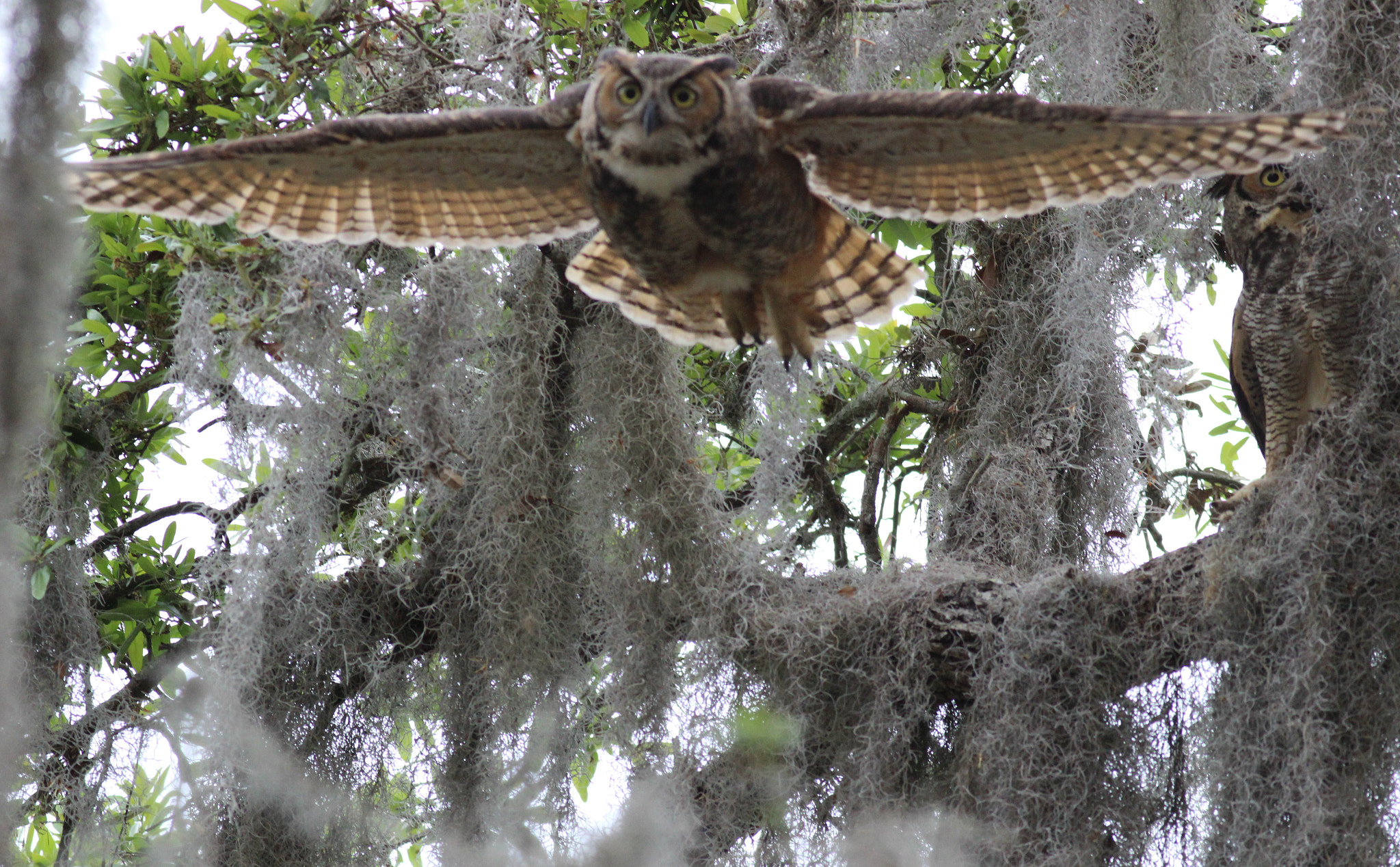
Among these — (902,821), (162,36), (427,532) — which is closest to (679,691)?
(902,821)

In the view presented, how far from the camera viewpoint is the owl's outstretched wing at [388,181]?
10.2ft

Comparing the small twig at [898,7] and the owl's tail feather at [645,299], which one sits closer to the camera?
the owl's tail feather at [645,299]

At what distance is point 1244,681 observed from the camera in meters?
2.71

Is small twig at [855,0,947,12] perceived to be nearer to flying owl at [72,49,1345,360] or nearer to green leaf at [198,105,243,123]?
flying owl at [72,49,1345,360]

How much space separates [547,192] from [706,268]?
1.59ft

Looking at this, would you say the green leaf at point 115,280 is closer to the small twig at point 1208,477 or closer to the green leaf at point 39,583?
the green leaf at point 39,583

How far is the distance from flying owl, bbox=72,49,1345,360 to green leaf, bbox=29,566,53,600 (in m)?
1.09

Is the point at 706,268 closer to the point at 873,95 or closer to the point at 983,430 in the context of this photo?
the point at 873,95

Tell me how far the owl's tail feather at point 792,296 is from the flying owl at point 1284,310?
871 mm

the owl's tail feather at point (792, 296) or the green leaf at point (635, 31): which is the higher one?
the green leaf at point (635, 31)

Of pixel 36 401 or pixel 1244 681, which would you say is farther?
pixel 1244 681

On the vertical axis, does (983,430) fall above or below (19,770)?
above

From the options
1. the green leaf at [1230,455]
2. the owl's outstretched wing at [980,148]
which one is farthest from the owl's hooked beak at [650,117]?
the green leaf at [1230,455]

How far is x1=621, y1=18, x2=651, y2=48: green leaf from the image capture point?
4293 millimetres
